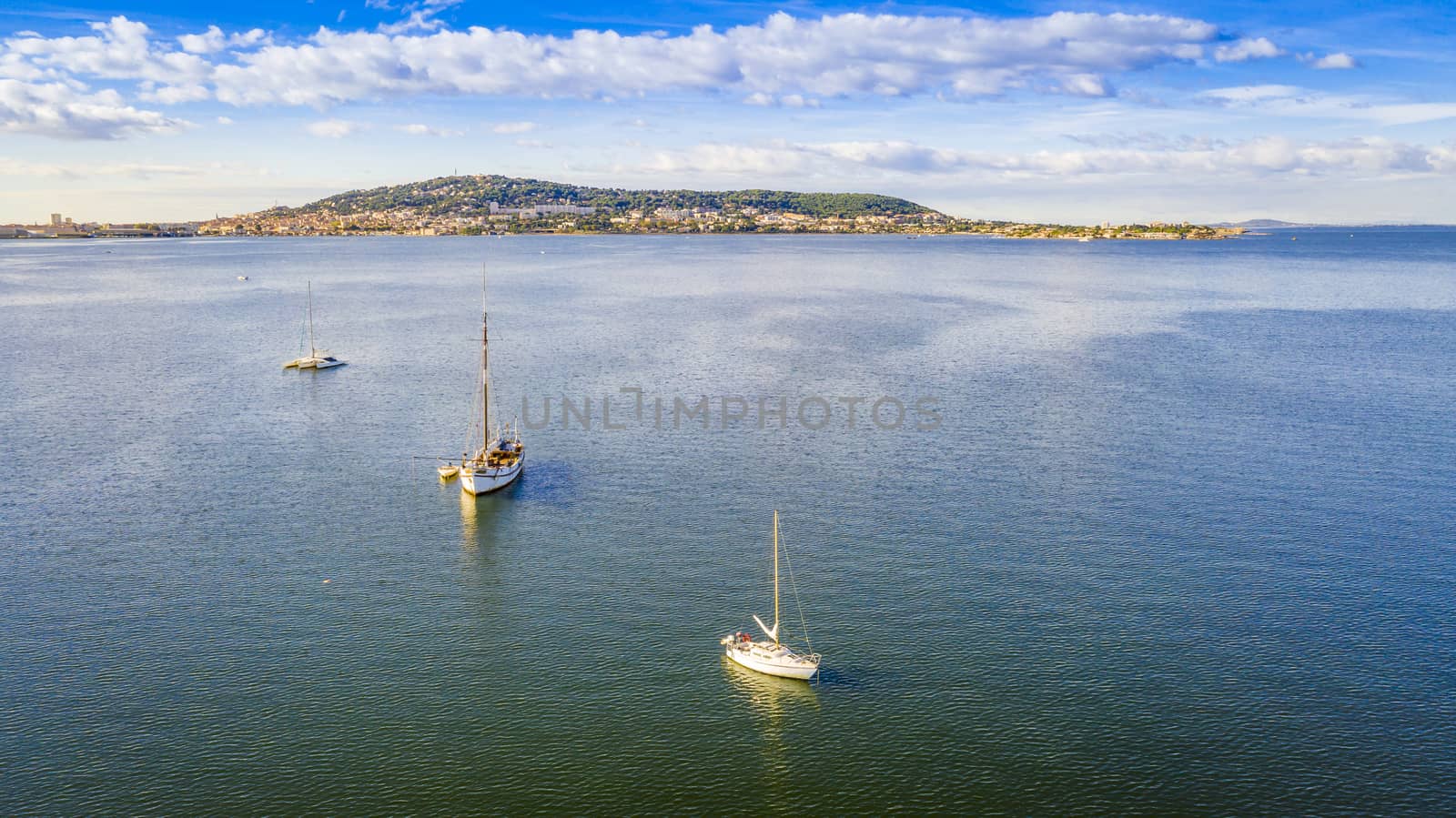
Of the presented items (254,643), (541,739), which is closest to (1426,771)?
(541,739)

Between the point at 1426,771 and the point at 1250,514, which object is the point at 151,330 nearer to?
the point at 1250,514

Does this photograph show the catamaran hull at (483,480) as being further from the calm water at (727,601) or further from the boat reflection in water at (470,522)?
the calm water at (727,601)

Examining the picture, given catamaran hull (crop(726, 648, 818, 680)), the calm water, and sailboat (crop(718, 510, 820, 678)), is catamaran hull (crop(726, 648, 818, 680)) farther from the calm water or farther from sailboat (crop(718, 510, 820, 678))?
the calm water

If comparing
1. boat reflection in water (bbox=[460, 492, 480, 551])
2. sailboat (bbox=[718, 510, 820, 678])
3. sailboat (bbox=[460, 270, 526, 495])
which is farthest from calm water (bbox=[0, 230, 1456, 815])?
sailboat (bbox=[460, 270, 526, 495])

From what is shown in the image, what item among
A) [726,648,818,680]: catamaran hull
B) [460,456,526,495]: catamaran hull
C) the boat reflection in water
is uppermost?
[460,456,526,495]: catamaran hull

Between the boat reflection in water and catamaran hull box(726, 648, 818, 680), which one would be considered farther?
the boat reflection in water

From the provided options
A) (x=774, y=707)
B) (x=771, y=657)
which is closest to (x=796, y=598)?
(x=771, y=657)
